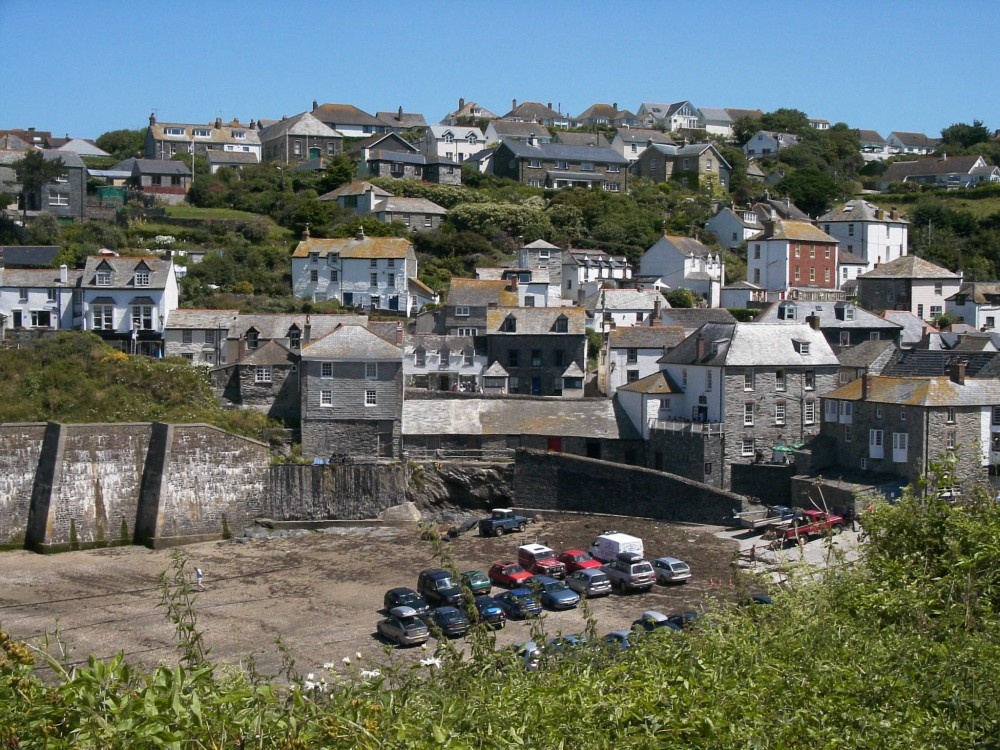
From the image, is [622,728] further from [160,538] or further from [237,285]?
[237,285]

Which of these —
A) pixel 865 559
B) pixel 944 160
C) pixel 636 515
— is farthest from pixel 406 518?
pixel 944 160

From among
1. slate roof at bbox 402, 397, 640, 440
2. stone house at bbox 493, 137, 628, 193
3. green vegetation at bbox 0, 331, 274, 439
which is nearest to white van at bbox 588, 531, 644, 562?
slate roof at bbox 402, 397, 640, 440

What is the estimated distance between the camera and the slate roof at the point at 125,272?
47562 mm

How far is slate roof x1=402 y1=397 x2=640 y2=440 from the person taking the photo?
3909 centimetres

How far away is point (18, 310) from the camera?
158 ft

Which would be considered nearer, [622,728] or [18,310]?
[622,728]

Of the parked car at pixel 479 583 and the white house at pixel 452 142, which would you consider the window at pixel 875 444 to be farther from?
the white house at pixel 452 142

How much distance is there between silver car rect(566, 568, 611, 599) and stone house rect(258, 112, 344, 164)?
66.8 meters

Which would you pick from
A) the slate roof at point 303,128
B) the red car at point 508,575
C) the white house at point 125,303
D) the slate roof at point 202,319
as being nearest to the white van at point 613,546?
the red car at point 508,575

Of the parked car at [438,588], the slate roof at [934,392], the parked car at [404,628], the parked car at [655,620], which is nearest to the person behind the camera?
the parked car at [655,620]

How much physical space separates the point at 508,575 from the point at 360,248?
31408 mm

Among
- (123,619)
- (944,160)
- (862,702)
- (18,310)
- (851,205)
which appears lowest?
(123,619)

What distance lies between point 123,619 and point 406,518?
11875 mm

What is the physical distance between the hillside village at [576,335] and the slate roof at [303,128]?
992cm
